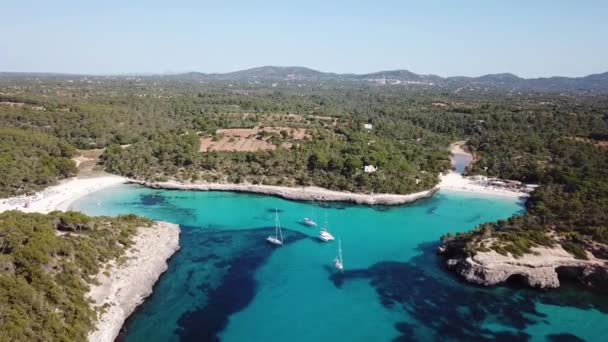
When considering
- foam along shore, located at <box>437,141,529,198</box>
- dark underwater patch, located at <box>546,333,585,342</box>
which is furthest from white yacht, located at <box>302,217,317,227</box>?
dark underwater patch, located at <box>546,333,585,342</box>

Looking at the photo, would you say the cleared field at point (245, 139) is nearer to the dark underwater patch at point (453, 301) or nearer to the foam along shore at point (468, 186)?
the foam along shore at point (468, 186)

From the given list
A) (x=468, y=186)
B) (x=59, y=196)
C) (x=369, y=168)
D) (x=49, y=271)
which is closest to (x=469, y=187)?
(x=468, y=186)

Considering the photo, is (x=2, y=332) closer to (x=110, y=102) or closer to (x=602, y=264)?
(x=602, y=264)

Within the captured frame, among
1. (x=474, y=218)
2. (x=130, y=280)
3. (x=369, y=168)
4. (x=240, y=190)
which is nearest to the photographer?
(x=130, y=280)

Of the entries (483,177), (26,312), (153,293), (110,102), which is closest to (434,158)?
(483,177)

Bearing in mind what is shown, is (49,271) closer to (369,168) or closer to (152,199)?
(152,199)

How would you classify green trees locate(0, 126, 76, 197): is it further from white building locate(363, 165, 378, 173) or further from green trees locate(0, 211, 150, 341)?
white building locate(363, 165, 378, 173)
